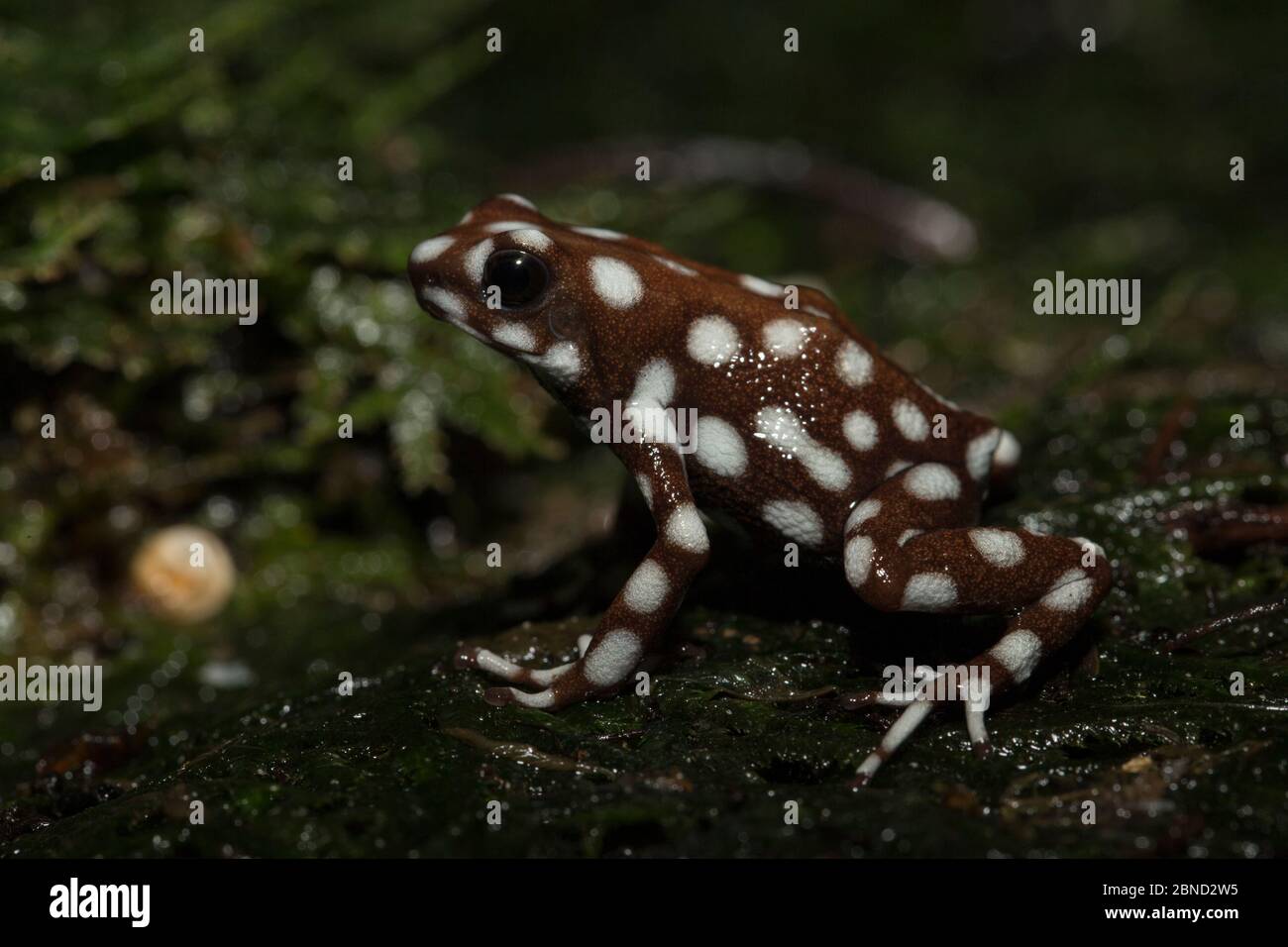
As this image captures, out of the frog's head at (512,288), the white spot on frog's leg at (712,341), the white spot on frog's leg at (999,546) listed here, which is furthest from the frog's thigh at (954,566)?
the frog's head at (512,288)

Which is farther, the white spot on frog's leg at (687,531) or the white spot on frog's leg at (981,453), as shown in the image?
the white spot on frog's leg at (981,453)

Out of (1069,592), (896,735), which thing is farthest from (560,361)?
(1069,592)

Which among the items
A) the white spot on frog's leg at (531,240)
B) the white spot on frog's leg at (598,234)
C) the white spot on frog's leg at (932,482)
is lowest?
the white spot on frog's leg at (932,482)

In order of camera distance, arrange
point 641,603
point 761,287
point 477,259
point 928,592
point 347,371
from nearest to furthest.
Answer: point 928,592 < point 641,603 < point 477,259 < point 761,287 < point 347,371

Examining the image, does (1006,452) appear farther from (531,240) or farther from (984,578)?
(531,240)

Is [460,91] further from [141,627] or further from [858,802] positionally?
[858,802]

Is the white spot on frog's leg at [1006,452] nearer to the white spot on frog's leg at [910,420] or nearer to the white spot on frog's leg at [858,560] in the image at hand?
the white spot on frog's leg at [910,420]
